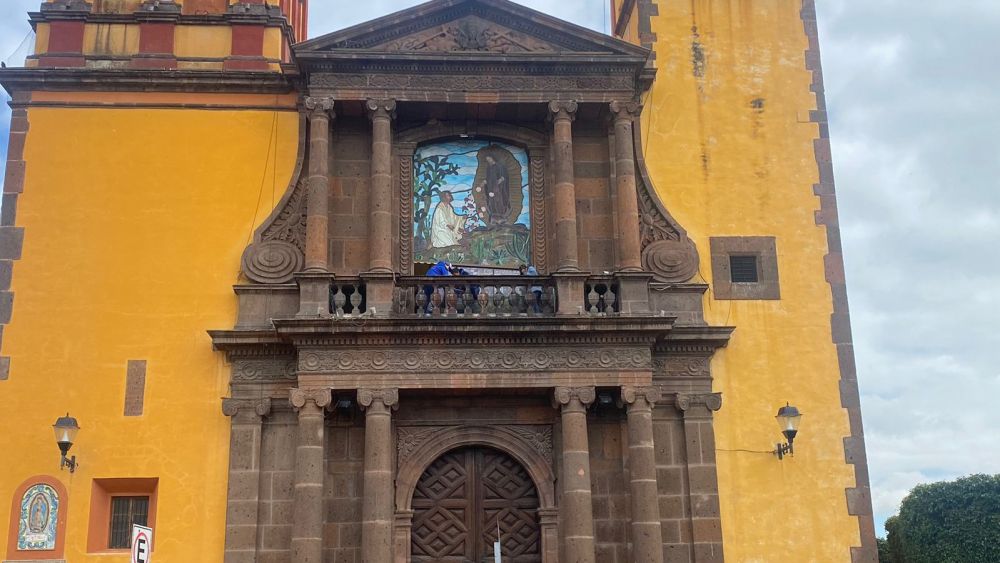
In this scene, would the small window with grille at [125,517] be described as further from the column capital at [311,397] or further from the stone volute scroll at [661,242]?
the stone volute scroll at [661,242]

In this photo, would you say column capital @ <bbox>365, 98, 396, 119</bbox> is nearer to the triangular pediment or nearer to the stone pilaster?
the triangular pediment

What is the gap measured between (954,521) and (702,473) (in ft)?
27.9

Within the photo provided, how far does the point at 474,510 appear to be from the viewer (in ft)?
53.8

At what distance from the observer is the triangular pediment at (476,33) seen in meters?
17.5

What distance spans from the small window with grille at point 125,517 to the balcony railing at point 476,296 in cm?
499

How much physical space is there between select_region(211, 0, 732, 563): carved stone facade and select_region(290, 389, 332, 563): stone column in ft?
0.10

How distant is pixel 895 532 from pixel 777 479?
11076mm

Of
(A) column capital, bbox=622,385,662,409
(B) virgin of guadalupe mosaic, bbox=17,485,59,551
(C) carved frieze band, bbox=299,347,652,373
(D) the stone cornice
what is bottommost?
(B) virgin of guadalupe mosaic, bbox=17,485,59,551

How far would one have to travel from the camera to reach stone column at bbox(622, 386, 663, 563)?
15.4 meters

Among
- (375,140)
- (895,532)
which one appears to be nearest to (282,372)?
(375,140)

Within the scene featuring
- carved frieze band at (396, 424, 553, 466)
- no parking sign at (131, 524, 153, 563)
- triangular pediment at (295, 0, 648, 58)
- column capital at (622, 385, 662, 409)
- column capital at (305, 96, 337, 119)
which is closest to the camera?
no parking sign at (131, 524, 153, 563)

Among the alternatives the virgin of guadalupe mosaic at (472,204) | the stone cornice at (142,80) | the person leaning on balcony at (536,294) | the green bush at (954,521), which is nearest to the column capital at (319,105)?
the stone cornice at (142,80)

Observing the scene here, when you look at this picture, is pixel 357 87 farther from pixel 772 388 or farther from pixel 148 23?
pixel 772 388

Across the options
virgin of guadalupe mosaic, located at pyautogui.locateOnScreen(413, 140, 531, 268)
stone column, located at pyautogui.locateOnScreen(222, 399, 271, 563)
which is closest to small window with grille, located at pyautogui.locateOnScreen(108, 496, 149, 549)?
stone column, located at pyautogui.locateOnScreen(222, 399, 271, 563)
